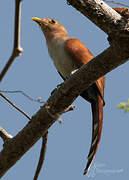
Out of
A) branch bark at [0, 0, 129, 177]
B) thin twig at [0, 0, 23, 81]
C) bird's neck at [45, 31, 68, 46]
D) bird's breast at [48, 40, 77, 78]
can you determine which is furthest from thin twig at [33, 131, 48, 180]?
bird's neck at [45, 31, 68, 46]

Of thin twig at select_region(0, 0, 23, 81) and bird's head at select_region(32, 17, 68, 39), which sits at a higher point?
thin twig at select_region(0, 0, 23, 81)

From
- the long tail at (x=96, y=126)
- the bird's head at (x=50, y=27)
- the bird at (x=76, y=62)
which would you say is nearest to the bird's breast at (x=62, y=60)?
the bird at (x=76, y=62)

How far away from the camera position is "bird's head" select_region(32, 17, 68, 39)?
5.58m

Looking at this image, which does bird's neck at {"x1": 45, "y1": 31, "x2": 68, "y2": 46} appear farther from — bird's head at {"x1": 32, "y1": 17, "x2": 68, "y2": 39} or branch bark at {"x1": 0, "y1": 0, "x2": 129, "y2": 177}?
branch bark at {"x1": 0, "y1": 0, "x2": 129, "y2": 177}

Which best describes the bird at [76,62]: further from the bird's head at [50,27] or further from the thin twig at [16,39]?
the thin twig at [16,39]

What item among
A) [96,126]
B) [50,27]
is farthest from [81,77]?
[50,27]

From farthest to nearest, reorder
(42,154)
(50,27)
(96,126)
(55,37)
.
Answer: (50,27), (55,37), (96,126), (42,154)

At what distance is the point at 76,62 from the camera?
4.69 meters

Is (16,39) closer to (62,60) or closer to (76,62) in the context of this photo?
(76,62)

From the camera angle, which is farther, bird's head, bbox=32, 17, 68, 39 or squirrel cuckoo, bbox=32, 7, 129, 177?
bird's head, bbox=32, 17, 68, 39

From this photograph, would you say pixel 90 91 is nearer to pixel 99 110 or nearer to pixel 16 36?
pixel 99 110

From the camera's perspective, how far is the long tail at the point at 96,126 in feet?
12.5

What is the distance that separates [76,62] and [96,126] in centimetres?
108

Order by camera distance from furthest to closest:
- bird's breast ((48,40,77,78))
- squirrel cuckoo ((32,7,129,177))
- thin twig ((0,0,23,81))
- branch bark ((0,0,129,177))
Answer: bird's breast ((48,40,77,78)) < squirrel cuckoo ((32,7,129,177)) < branch bark ((0,0,129,177)) < thin twig ((0,0,23,81))
